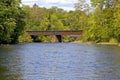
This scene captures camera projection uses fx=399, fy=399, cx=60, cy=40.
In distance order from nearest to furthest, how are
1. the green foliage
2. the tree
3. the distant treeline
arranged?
the tree
the distant treeline
the green foliage

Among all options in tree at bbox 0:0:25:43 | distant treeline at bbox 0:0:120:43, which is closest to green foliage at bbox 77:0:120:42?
distant treeline at bbox 0:0:120:43

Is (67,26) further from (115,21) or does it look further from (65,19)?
(115,21)

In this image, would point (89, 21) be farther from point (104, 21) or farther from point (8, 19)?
point (8, 19)

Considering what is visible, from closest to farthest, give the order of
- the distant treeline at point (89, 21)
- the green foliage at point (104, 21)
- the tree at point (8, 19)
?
the tree at point (8, 19) < the distant treeline at point (89, 21) < the green foliage at point (104, 21)

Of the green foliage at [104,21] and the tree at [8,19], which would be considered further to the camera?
the green foliage at [104,21]

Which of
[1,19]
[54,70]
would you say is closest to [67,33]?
[1,19]

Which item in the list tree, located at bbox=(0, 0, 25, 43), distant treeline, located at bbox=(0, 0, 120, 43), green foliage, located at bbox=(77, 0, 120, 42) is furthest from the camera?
green foliage, located at bbox=(77, 0, 120, 42)

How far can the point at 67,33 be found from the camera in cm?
14300

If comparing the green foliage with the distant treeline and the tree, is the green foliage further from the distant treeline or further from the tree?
the tree

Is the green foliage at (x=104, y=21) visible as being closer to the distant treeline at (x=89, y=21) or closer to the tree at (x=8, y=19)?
the distant treeline at (x=89, y=21)

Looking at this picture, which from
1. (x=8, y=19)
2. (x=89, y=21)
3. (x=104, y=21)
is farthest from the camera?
(x=89, y=21)

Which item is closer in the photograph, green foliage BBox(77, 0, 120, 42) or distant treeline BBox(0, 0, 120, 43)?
distant treeline BBox(0, 0, 120, 43)

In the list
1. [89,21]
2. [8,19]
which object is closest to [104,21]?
[89,21]

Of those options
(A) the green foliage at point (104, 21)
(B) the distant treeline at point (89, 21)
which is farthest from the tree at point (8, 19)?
(A) the green foliage at point (104, 21)
